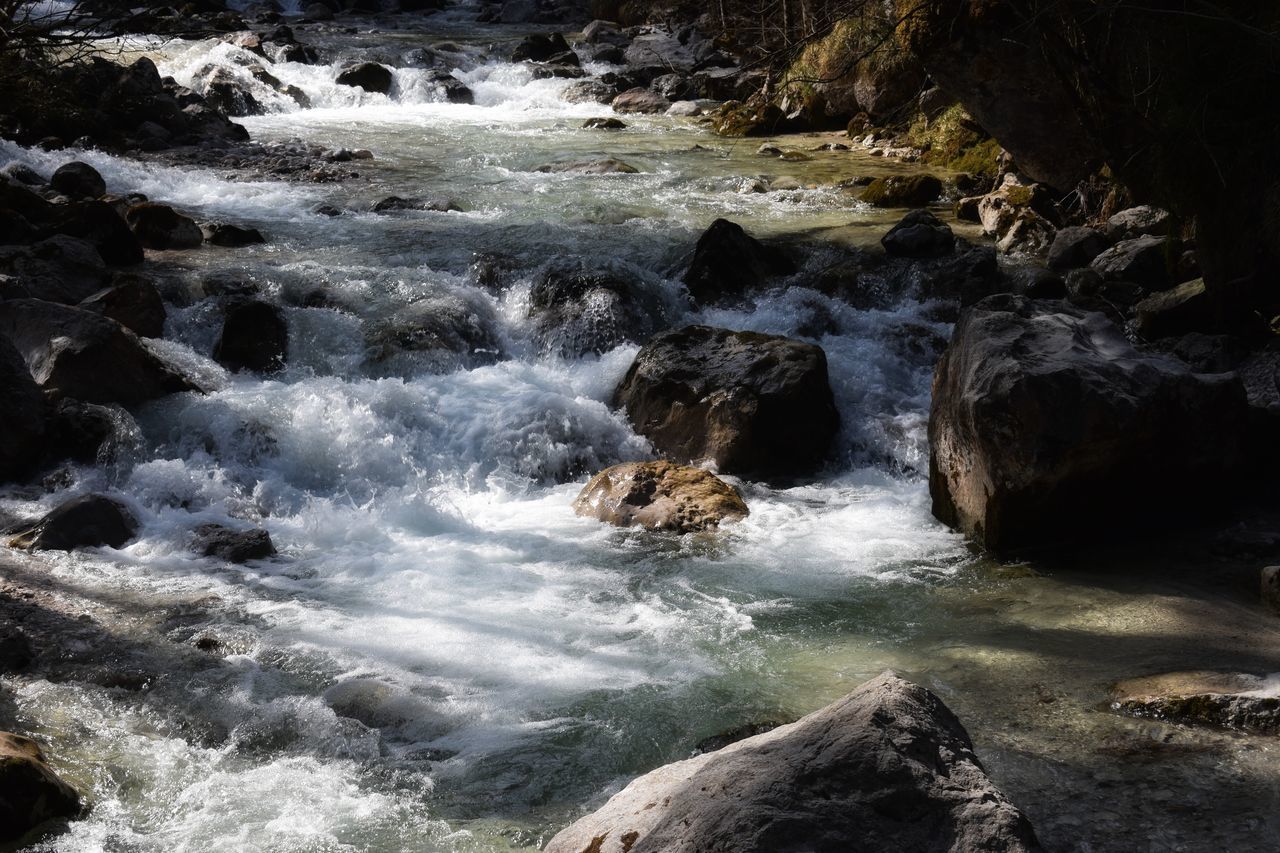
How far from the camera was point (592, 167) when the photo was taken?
13.8 metres

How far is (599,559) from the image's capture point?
18.9ft

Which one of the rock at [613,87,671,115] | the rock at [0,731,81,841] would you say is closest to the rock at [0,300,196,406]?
the rock at [0,731,81,841]

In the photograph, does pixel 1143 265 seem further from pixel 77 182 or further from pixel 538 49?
pixel 538 49

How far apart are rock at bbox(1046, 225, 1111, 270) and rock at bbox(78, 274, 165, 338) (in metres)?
7.55

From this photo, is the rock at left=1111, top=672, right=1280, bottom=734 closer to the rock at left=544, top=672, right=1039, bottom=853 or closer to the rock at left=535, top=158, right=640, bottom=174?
the rock at left=544, top=672, right=1039, bottom=853

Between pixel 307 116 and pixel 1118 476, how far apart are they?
662 inches

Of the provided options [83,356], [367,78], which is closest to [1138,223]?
[83,356]

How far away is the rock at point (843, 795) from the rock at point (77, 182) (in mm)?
10912

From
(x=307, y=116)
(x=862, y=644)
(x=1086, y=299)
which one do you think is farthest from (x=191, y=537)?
(x=307, y=116)

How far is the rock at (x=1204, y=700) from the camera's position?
353cm

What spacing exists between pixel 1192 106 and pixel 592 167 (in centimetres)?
837

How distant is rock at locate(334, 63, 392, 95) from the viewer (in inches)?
811

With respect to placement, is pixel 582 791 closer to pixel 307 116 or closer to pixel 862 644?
pixel 862 644

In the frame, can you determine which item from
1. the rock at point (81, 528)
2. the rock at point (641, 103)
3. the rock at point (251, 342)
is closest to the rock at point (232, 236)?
the rock at point (251, 342)
